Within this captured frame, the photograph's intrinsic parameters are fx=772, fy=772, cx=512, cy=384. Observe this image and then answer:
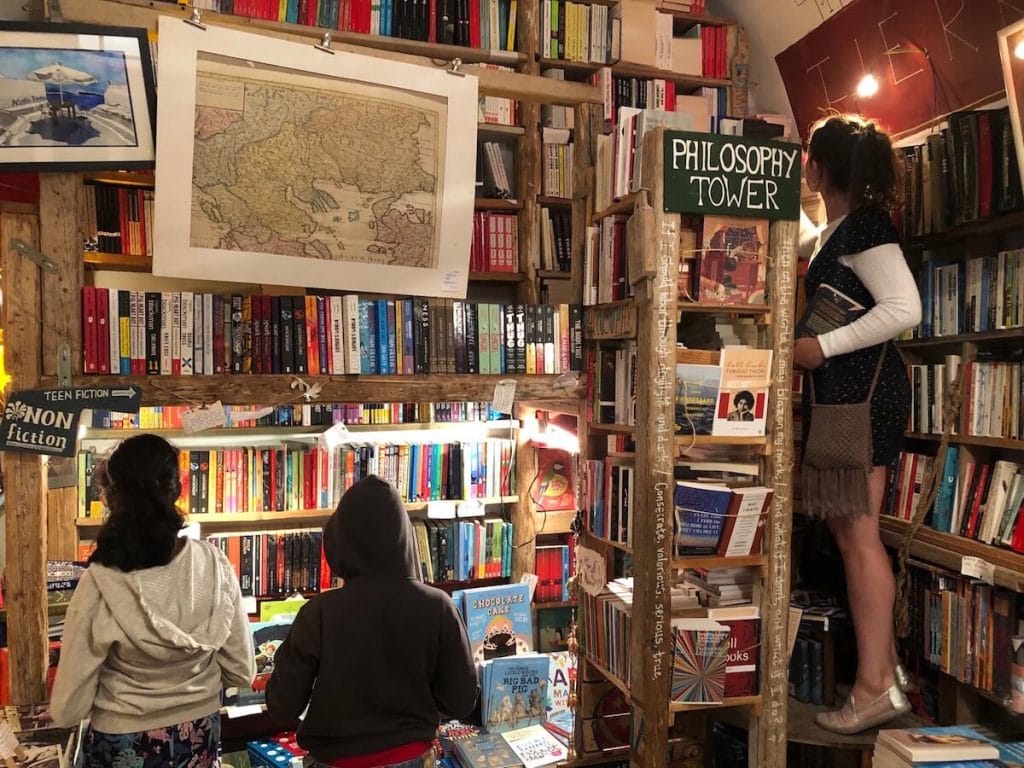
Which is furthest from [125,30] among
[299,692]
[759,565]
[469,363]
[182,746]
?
[759,565]

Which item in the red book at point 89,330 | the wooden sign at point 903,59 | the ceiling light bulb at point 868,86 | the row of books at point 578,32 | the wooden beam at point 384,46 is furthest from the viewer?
the row of books at point 578,32

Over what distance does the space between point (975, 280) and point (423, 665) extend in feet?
6.21

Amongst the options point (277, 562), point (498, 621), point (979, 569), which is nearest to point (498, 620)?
point (498, 621)

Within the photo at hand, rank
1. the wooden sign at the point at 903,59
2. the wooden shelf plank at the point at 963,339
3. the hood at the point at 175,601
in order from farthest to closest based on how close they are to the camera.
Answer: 1. the wooden sign at the point at 903,59
2. the wooden shelf plank at the point at 963,339
3. the hood at the point at 175,601

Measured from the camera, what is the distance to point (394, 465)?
331 cm

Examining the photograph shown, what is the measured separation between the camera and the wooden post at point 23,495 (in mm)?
1853

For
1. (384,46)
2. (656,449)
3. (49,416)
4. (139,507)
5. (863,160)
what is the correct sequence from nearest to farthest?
(139,507)
(49,416)
(656,449)
(863,160)
(384,46)

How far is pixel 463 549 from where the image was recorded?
133 inches

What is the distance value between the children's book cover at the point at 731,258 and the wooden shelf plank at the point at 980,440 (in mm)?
815

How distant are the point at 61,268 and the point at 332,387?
716 mm

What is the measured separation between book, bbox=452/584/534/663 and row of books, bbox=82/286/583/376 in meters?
1.22

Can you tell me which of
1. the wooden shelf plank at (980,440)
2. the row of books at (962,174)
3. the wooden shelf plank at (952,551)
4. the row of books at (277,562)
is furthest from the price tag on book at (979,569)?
the row of books at (277,562)

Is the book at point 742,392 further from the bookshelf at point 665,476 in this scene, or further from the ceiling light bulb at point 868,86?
the ceiling light bulb at point 868,86

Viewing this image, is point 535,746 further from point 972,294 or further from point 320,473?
point 972,294
